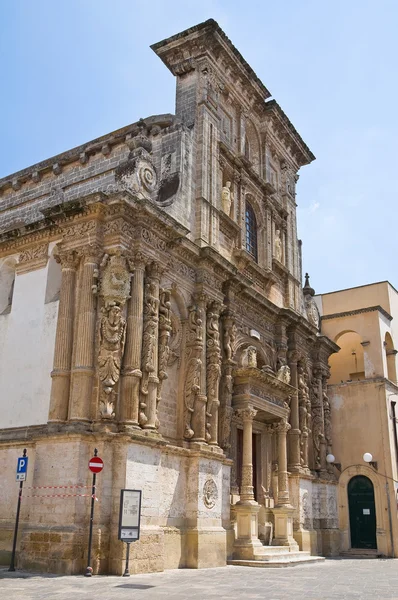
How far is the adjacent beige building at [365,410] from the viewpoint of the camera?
75.7 ft

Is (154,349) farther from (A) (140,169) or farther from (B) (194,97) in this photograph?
(B) (194,97)

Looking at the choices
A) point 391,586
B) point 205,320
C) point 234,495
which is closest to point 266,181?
point 205,320

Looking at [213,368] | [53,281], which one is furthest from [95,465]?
[213,368]

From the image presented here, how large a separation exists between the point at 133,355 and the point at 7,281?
18.1 feet

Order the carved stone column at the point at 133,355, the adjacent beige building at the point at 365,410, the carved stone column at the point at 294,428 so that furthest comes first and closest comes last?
the adjacent beige building at the point at 365,410
the carved stone column at the point at 294,428
the carved stone column at the point at 133,355

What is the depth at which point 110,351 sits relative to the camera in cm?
1380

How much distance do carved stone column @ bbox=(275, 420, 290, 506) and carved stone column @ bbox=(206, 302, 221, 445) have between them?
396 centimetres

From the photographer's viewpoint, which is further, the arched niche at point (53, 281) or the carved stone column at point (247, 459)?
the carved stone column at point (247, 459)

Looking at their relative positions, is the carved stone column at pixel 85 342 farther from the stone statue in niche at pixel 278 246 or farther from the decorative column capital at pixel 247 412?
the stone statue in niche at pixel 278 246

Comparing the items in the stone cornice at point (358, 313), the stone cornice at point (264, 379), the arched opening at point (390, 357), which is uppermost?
the stone cornice at point (358, 313)

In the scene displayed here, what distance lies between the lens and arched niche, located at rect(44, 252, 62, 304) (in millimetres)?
15695

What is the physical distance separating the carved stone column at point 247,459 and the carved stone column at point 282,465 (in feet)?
7.70

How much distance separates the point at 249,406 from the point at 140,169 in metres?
7.10

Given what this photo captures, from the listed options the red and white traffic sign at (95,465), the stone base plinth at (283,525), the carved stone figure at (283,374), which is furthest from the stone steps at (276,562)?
the red and white traffic sign at (95,465)
